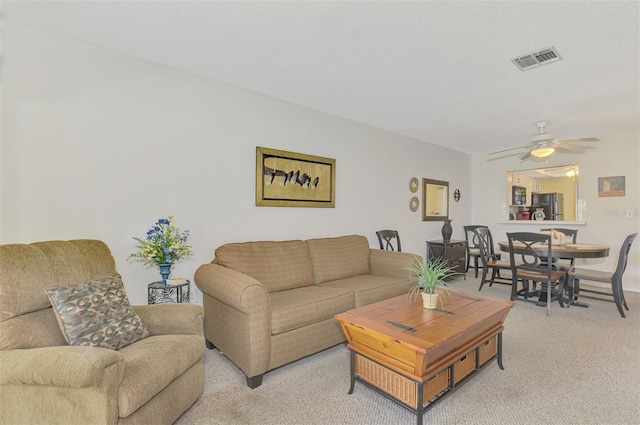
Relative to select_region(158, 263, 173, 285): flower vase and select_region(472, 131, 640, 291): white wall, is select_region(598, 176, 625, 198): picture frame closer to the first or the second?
select_region(472, 131, 640, 291): white wall

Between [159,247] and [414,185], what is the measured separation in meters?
4.07

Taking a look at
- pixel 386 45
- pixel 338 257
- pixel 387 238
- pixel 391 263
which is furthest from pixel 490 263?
pixel 386 45

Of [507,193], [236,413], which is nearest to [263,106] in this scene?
[236,413]

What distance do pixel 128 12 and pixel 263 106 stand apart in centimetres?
152

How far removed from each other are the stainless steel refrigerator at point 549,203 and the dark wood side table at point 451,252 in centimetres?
258

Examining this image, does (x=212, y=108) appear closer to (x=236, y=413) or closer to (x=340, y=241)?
(x=340, y=241)

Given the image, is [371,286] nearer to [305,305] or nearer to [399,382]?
[305,305]

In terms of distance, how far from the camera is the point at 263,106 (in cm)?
341

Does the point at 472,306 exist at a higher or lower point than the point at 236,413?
higher

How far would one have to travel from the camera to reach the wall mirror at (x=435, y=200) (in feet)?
18.1

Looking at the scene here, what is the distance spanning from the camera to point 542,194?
7.09 metres

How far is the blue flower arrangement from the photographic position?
2.47 m

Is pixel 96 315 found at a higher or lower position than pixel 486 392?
higher

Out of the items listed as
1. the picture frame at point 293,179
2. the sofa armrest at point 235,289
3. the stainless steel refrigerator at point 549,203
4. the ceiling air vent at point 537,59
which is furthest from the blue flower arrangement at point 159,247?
the stainless steel refrigerator at point 549,203
